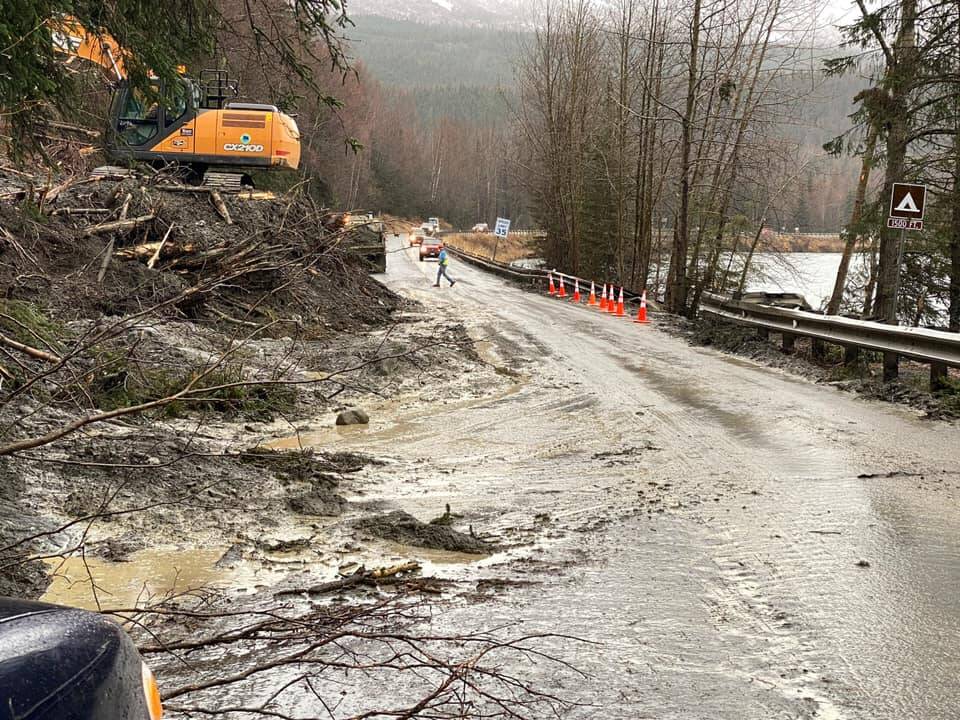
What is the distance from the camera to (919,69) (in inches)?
746

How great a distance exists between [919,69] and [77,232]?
17031 millimetres

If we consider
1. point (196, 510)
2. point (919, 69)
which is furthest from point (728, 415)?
point (919, 69)

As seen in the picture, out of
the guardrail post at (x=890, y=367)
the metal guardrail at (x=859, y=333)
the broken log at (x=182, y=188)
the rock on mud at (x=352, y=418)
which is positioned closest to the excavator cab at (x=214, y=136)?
the broken log at (x=182, y=188)

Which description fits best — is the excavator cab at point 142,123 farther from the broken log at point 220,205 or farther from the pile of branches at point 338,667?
the pile of branches at point 338,667

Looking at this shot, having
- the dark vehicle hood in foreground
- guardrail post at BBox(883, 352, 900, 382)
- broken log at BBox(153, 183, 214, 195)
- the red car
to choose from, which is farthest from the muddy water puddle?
the red car

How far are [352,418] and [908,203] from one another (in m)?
9.53

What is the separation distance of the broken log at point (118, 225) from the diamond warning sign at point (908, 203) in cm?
→ 1182

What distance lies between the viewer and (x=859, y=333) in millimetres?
12766

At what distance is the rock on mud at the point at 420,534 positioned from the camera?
562 centimetres

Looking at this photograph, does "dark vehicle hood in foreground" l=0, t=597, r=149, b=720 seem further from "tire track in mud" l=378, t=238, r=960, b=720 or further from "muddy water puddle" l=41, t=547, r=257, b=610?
"muddy water puddle" l=41, t=547, r=257, b=610

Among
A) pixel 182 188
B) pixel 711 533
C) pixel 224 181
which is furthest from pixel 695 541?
pixel 224 181

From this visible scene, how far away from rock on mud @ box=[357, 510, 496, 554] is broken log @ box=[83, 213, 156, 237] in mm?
9182

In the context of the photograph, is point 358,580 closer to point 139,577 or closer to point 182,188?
point 139,577

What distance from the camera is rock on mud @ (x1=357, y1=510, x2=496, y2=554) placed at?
5.62 meters
